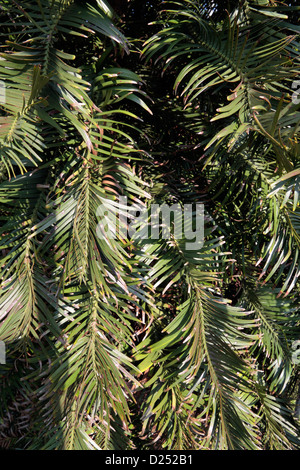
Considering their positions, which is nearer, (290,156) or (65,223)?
(290,156)

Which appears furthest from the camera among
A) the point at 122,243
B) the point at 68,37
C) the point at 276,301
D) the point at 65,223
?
the point at 276,301

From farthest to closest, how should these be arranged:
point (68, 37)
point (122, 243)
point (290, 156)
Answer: point (68, 37) → point (122, 243) → point (290, 156)

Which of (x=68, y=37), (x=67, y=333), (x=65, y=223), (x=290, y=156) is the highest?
(x=68, y=37)

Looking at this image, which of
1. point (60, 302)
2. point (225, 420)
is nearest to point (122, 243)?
point (60, 302)

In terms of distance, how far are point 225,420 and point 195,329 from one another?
26cm

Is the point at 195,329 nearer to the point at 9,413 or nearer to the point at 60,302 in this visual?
the point at 60,302

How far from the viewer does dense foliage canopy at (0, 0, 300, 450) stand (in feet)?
3.14

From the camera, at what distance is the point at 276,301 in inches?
53.7

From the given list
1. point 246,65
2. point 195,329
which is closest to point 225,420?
point 195,329

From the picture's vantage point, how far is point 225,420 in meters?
1.09

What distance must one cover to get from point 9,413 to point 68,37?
1211 millimetres

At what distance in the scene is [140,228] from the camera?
120 cm

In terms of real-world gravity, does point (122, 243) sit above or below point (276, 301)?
above

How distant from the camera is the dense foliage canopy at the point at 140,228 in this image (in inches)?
37.7
